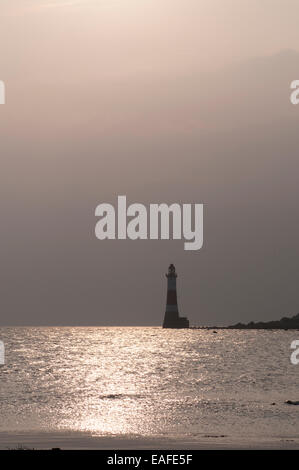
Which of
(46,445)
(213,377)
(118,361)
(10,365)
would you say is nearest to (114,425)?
(46,445)

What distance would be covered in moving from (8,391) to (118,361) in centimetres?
4275

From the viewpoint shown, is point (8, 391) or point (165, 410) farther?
point (8, 391)

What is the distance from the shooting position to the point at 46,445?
35844 mm

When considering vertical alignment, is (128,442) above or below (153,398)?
below

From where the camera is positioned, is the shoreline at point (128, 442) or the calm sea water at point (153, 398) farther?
the calm sea water at point (153, 398)

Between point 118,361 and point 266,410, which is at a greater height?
point 118,361

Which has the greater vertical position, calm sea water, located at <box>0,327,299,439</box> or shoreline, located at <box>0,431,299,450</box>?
calm sea water, located at <box>0,327,299,439</box>

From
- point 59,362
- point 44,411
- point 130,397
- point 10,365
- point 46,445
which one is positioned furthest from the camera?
point 59,362

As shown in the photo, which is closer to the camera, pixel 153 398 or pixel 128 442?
pixel 128 442

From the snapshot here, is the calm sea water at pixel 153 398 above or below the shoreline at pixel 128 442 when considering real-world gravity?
above

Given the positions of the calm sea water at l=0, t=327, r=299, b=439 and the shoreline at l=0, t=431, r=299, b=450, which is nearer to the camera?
the shoreline at l=0, t=431, r=299, b=450

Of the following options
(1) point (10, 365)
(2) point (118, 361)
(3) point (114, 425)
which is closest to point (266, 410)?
(3) point (114, 425)
